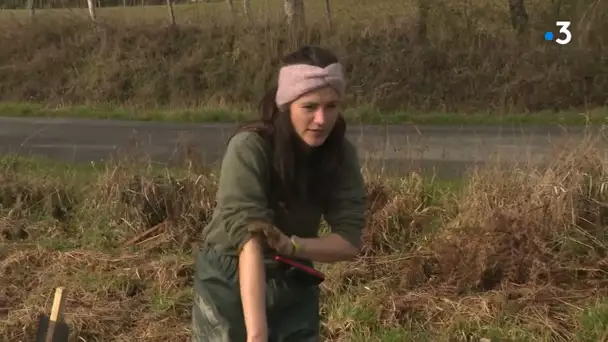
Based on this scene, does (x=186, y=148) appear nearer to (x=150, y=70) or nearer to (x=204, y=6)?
(x=150, y=70)

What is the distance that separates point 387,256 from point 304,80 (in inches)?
132

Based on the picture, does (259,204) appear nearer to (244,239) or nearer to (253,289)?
(244,239)

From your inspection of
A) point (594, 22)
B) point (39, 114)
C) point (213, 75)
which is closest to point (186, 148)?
point (39, 114)

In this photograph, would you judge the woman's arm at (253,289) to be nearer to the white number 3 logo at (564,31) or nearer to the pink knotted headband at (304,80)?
the pink knotted headband at (304,80)

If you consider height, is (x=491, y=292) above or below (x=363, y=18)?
below

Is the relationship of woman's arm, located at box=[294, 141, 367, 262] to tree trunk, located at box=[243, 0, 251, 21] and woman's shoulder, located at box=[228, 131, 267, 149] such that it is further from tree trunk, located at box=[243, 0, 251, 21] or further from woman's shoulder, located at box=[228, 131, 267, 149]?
tree trunk, located at box=[243, 0, 251, 21]

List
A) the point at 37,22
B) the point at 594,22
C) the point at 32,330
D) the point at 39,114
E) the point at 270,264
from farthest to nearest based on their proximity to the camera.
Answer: the point at 37,22 → the point at 594,22 → the point at 39,114 → the point at 32,330 → the point at 270,264

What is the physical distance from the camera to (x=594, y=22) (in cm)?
1609

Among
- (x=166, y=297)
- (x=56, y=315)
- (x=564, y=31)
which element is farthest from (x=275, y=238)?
(x=564, y=31)

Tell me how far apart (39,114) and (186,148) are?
904cm

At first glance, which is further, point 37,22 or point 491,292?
point 37,22

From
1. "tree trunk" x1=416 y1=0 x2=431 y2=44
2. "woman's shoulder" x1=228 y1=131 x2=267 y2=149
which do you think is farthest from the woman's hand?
"tree trunk" x1=416 y1=0 x2=431 y2=44

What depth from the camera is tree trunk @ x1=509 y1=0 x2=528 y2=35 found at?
17.0m

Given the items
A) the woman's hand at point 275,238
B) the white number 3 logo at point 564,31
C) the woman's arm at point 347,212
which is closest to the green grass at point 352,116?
the white number 3 logo at point 564,31
